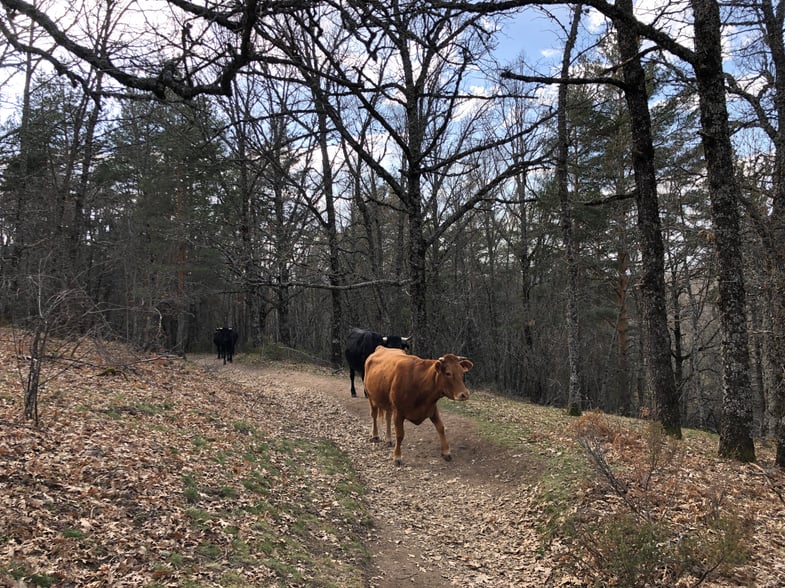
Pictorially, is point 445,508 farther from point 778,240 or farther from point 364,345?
point 364,345

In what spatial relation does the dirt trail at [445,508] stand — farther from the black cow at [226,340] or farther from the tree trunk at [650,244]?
the black cow at [226,340]

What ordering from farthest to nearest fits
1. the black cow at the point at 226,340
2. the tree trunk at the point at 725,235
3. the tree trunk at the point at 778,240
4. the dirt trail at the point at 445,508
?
the black cow at the point at 226,340 < the tree trunk at the point at 725,235 < the tree trunk at the point at 778,240 < the dirt trail at the point at 445,508

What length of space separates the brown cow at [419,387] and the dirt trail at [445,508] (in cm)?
56

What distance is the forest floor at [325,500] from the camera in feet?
13.1

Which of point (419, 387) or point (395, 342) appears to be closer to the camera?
point (419, 387)

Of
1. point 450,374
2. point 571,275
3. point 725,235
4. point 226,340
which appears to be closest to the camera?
point 725,235

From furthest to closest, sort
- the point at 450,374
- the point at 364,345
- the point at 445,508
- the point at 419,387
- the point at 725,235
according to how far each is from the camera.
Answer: the point at 364,345 → the point at 419,387 → the point at 450,374 → the point at 725,235 → the point at 445,508

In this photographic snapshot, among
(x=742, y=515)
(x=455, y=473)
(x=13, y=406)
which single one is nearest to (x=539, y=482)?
(x=455, y=473)

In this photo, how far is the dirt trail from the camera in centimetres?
520

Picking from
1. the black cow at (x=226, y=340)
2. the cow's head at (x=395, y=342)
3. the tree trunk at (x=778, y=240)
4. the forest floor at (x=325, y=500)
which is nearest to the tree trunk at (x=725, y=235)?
the tree trunk at (x=778, y=240)

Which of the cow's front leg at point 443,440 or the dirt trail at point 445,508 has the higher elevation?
the cow's front leg at point 443,440

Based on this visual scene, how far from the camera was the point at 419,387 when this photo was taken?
8789mm

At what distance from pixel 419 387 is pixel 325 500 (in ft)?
9.30

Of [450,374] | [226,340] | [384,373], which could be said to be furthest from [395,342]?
[226,340]
